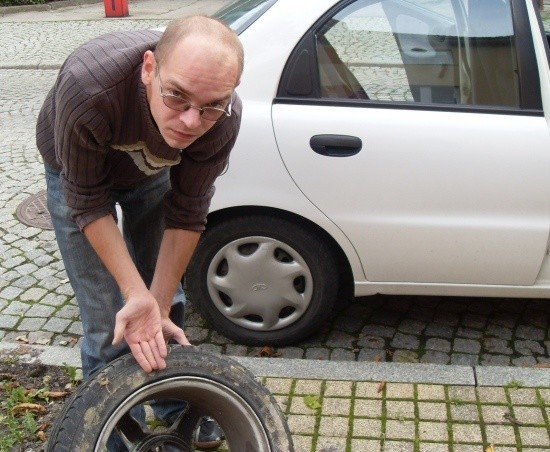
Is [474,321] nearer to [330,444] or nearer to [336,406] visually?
[336,406]

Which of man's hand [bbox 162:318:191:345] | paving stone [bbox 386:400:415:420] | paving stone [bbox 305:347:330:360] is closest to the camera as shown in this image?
man's hand [bbox 162:318:191:345]

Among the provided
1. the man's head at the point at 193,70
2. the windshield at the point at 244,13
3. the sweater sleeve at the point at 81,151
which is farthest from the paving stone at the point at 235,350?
the man's head at the point at 193,70

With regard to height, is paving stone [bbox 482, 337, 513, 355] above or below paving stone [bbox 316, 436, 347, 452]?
below

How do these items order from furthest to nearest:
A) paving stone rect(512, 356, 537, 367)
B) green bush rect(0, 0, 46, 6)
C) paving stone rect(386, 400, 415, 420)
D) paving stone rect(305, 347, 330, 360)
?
green bush rect(0, 0, 46, 6) < paving stone rect(305, 347, 330, 360) < paving stone rect(512, 356, 537, 367) < paving stone rect(386, 400, 415, 420)

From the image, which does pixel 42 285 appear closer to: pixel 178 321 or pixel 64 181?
pixel 178 321

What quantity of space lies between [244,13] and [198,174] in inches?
64.2

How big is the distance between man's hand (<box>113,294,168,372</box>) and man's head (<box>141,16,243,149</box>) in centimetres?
60

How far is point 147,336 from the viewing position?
2656 millimetres

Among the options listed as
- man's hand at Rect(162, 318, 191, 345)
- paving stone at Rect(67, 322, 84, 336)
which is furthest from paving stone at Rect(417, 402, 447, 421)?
paving stone at Rect(67, 322, 84, 336)

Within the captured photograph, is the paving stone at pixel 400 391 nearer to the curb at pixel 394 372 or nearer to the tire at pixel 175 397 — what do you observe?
the curb at pixel 394 372

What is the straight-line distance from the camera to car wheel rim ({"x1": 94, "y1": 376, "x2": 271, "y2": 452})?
2662 mm

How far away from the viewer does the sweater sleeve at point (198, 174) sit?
259 cm

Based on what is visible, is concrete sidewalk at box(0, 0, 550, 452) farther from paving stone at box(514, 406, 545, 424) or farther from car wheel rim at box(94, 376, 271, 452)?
car wheel rim at box(94, 376, 271, 452)

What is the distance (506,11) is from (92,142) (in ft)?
7.23
